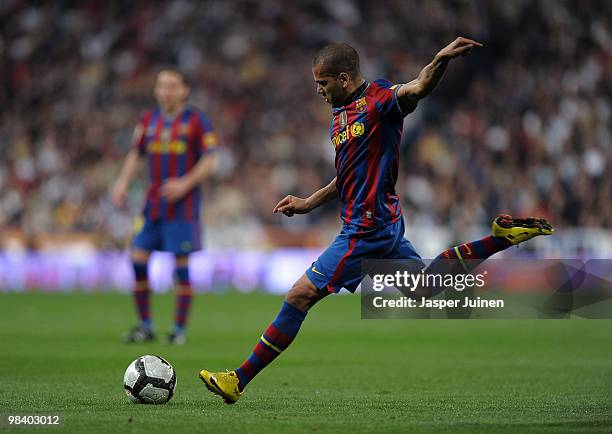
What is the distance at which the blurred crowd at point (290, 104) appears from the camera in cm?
1970

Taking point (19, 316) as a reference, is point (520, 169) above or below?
above

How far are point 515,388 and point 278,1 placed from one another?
18.5 metres

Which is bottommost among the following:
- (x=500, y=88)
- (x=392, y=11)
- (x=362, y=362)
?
(x=362, y=362)

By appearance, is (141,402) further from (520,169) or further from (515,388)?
(520,169)

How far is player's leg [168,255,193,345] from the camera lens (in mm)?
9867

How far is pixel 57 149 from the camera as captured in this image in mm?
22062

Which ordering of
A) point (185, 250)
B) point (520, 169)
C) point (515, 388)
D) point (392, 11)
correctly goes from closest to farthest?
point (515, 388) < point (185, 250) < point (520, 169) < point (392, 11)

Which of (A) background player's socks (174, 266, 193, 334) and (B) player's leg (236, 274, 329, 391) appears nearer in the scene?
(B) player's leg (236, 274, 329, 391)

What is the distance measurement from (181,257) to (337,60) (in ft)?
15.5

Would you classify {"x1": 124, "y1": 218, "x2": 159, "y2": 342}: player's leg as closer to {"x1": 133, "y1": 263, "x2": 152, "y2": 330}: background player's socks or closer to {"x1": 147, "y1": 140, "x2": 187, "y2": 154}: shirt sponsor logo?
{"x1": 133, "y1": 263, "x2": 152, "y2": 330}: background player's socks

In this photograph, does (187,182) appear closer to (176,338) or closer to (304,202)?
(176,338)

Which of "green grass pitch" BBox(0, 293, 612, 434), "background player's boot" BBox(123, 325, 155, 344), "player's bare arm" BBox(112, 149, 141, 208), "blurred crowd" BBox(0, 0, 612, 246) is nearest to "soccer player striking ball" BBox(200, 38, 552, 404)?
"green grass pitch" BBox(0, 293, 612, 434)

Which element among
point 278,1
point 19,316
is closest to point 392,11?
point 278,1

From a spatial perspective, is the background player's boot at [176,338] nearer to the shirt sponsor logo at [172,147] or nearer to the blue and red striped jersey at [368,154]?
the shirt sponsor logo at [172,147]
